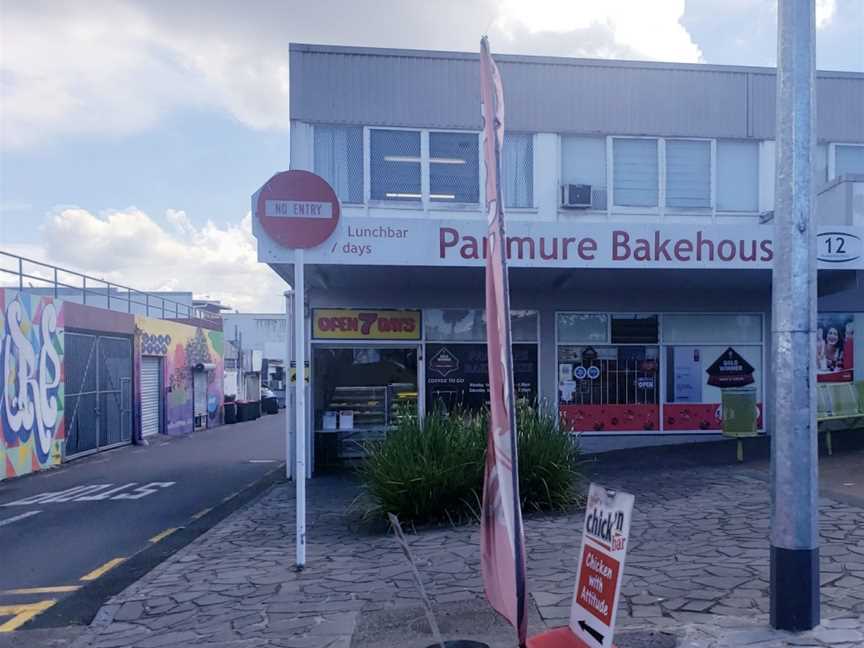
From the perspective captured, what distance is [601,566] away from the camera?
12.6 feet

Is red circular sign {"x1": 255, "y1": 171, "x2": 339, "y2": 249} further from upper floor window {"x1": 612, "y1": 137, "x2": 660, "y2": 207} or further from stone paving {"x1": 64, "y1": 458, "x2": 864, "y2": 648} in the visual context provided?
upper floor window {"x1": 612, "y1": 137, "x2": 660, "y2": 207}

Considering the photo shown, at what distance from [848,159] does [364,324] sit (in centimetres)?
1042

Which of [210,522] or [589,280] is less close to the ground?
[589,280]

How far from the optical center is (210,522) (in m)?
9.63

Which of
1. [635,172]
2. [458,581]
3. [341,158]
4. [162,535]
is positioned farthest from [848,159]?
[162,535]

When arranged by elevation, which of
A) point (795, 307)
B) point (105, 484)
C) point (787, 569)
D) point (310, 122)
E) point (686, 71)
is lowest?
point (105, 484)

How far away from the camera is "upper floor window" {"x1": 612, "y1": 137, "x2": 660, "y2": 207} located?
14.6 m

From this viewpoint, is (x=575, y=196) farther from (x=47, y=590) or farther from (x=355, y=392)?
(x=47, y=590)

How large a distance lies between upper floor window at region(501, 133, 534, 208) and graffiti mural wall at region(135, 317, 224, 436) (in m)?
13.1

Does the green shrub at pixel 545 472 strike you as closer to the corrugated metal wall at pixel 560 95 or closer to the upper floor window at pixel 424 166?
the upper floor window at pixel 424 166

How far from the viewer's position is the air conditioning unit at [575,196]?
14.3m

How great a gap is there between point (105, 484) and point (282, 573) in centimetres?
835

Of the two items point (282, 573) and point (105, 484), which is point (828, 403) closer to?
point (282, 573)

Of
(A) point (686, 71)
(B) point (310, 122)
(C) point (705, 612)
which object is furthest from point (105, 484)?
(A) point (686, 71)
